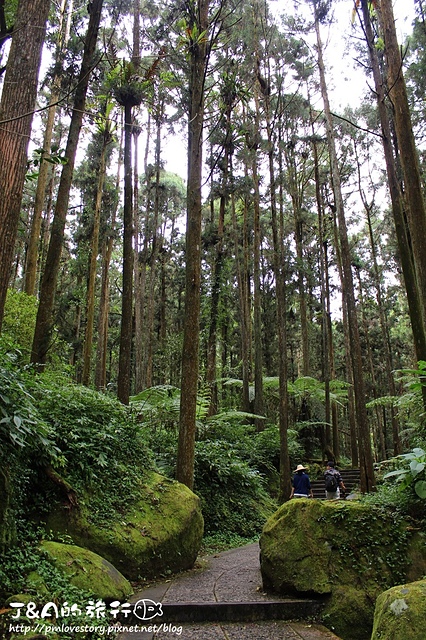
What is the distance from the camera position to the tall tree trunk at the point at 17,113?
4398 mm

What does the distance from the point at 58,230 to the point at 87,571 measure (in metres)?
7.07

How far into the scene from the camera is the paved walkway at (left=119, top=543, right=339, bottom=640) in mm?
4078

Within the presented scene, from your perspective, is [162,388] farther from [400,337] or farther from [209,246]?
[400,337]

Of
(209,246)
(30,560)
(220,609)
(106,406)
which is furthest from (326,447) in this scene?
(30,560)

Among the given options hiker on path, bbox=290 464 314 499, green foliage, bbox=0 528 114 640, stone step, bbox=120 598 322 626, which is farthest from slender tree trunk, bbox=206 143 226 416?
green foliage, bbox=0 528 114 640

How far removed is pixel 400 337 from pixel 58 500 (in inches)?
1451

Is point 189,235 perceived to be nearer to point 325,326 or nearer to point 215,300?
point 215,300

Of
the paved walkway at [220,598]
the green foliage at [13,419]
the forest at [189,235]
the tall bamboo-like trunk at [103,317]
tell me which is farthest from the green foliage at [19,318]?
the green foliage at [13,419]

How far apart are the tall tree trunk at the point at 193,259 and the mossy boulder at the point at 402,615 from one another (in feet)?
15.1

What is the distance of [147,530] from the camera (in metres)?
5.72

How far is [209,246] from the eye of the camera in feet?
63.2

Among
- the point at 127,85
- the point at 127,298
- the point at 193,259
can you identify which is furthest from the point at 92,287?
the point at 193,259

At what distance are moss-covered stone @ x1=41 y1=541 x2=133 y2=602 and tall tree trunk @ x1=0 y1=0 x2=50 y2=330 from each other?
2454 mm

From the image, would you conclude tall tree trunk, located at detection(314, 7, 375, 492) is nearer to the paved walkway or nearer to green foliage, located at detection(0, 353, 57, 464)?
the paved walkway
